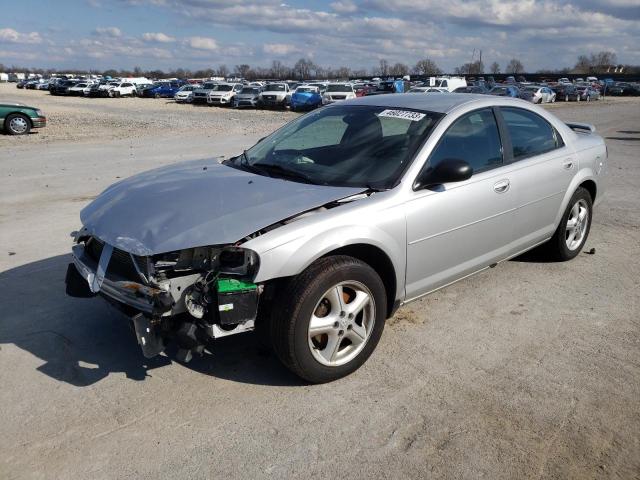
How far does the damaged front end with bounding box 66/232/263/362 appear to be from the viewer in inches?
117

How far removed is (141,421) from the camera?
302 cm

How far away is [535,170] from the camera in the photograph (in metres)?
4.63

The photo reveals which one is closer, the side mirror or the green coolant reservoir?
the green coolant reservoir

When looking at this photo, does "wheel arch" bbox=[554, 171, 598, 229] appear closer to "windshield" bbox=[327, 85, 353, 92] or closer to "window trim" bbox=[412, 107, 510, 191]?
"window trim" bbox=[412, 107, 510, 191]

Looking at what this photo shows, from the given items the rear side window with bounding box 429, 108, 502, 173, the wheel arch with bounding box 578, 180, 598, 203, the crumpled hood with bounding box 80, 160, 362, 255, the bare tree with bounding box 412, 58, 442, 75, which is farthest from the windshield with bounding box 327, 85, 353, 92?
the bare tree with bounding box 412, 58, 442, 75

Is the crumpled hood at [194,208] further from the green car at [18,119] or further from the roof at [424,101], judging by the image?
the green car at [18,119]

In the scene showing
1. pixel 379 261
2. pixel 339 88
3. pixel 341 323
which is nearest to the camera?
pixel 341 323

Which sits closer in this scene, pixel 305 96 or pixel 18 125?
pixel 18 125

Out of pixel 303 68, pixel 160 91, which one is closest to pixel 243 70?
pixel 303 68

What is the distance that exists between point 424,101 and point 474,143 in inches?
21.6

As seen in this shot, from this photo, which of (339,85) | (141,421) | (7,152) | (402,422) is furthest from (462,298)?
Result: (339,85)

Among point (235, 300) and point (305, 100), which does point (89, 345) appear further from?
point (305, 100)

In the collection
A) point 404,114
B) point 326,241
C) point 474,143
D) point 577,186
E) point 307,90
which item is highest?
point 404,114

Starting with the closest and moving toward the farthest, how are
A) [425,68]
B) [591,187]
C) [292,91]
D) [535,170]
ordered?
[535,170]
[591,187]
[292,91]
[425,68]
